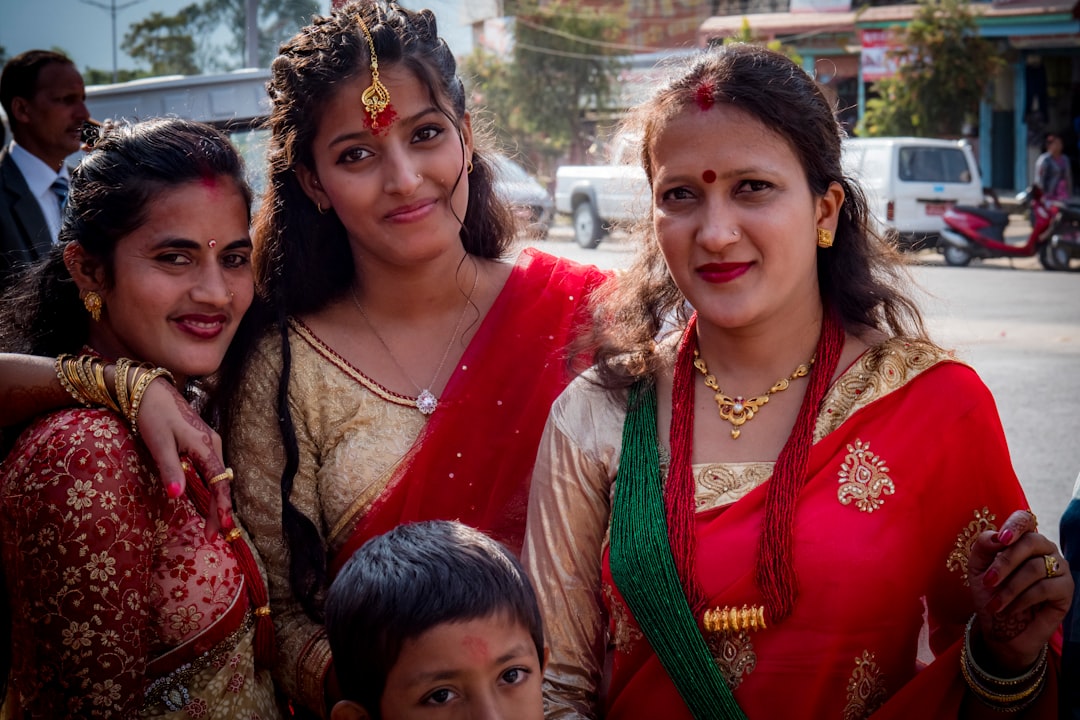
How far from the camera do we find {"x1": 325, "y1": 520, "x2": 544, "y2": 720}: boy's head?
5.45ft

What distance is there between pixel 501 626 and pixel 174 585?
25.2 inches

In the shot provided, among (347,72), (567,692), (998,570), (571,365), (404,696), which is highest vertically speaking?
(347,72)

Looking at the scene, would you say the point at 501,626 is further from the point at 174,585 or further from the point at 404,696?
the point at 174,585

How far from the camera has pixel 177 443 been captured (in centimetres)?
198

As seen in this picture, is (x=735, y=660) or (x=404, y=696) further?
(x=735, y=660)

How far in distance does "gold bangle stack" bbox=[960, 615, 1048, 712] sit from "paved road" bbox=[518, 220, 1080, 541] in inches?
14.0

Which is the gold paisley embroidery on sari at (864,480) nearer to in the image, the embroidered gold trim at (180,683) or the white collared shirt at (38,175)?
the embroidered gold trim at (180,683)

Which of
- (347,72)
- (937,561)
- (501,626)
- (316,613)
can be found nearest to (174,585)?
(316,613)

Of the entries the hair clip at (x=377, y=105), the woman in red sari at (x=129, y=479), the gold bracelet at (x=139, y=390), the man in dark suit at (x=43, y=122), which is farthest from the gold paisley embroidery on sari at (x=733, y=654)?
the man in dark suit at (x=43, y=122)

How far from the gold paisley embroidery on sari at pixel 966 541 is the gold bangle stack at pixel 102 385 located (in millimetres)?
1387

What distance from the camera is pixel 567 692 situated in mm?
2049

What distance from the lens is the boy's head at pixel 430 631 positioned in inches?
65.4

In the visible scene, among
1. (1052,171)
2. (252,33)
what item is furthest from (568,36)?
(252,33)

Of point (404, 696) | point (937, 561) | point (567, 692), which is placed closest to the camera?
point (404, 696)
